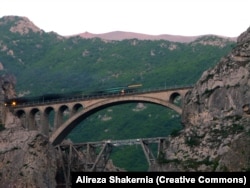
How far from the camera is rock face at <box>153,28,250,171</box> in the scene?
86.7 m

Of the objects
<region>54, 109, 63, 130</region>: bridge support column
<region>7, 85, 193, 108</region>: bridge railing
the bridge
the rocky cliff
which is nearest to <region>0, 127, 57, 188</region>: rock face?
the rocky cliff

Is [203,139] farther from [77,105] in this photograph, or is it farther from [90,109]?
[77,105]

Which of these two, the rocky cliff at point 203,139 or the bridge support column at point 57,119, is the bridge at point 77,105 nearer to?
the bridge support column at point 57,119

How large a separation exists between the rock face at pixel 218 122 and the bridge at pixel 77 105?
243 inches

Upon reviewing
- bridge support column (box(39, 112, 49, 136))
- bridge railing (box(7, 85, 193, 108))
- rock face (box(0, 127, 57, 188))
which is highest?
bridge railing (box(7, 85, 193, 108))

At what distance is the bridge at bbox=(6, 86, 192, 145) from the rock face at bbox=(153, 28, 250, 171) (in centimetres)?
618

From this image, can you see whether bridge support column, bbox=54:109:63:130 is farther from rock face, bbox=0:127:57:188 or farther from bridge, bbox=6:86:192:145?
rock face, bbox=0:127:57:188

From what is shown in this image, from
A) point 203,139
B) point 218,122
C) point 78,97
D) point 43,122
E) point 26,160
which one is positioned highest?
point 78,97

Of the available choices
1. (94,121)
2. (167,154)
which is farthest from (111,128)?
(167,154)

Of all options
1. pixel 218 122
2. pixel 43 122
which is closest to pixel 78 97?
pixel 43 122

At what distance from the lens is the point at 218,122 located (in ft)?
314

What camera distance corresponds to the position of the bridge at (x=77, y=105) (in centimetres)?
11016

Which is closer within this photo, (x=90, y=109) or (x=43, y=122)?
(x=90, y=109)

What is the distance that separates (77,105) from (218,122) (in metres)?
35.1
